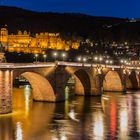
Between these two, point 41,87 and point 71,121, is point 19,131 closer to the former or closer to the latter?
point 71,121

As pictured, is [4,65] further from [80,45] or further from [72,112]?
[80,45]

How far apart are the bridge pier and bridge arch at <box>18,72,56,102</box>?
7528 mm

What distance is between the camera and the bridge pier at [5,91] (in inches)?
1379

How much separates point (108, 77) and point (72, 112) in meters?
28.2

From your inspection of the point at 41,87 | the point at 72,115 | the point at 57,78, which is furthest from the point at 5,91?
the point at 57,78

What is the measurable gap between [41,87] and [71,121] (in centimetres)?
1156

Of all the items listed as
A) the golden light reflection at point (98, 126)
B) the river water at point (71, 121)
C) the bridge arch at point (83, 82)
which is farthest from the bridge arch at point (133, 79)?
the golden light reflection at point (98, 126)

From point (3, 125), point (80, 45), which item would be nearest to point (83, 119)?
point (3, 125)

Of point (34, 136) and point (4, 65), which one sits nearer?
point (34, 136)

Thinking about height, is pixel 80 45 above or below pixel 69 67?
above

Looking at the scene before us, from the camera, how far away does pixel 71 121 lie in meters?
34.4

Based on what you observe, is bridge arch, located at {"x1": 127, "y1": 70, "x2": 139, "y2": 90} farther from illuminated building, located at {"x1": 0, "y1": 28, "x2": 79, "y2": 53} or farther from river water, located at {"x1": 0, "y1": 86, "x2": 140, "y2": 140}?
illuminated building, located at {"x1": 0, "y1": 28, "x2": 79, "y2": 53}

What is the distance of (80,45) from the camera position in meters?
153

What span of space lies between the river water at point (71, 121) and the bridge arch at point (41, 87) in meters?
1.22
